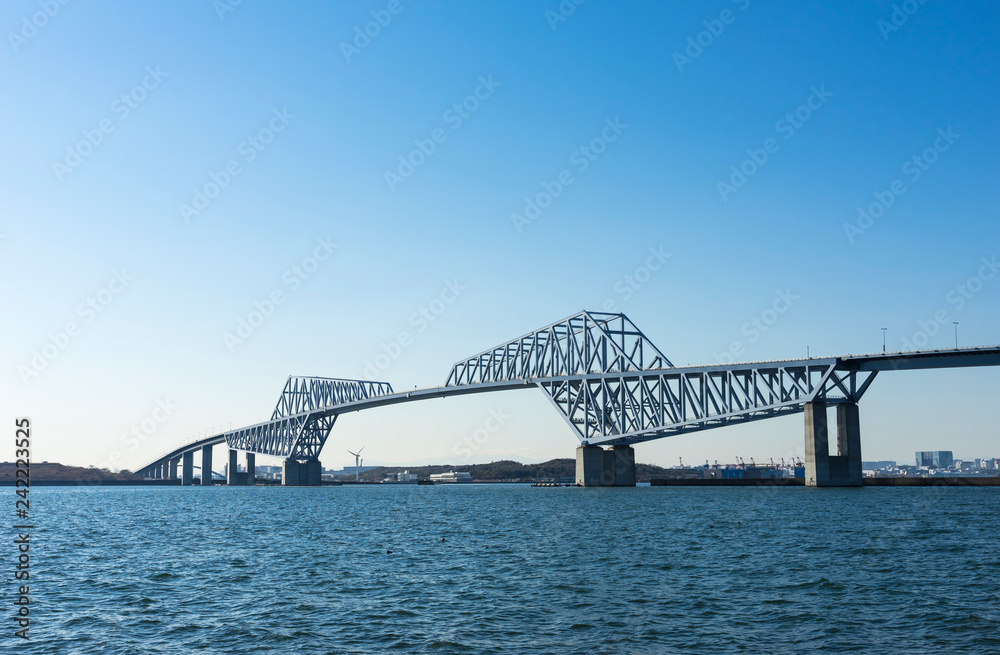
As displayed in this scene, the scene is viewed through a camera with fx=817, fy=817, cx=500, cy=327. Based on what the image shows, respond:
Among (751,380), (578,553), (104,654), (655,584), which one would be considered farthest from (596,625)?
(751,380)

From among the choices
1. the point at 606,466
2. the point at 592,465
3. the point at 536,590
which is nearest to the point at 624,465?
the point at 606,466

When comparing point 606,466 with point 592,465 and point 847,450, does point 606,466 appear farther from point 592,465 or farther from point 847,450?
point 847,450

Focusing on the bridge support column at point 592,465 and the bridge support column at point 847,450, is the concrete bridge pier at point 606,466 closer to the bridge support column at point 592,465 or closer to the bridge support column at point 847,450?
the bridge support column at point 592,465

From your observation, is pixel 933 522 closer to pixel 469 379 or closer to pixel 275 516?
pixel 275 516

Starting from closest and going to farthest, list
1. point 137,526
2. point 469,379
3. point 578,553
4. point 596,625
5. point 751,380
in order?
point 596,625 < point 578,553 < point 137,526 < point 751,380 < point 469,379

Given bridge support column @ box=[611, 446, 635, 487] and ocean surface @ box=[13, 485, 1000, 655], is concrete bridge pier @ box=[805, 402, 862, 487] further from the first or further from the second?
ocean surface @ box=[13, 485, 1000, 655]
